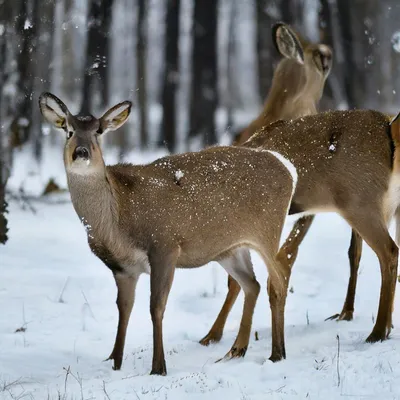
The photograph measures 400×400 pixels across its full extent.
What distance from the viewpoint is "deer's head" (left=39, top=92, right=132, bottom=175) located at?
675 cm

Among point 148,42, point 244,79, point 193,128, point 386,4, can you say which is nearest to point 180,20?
point 148,42

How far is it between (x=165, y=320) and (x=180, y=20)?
9859 mm

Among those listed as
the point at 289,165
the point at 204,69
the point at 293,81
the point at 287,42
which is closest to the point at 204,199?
the point at 289,165

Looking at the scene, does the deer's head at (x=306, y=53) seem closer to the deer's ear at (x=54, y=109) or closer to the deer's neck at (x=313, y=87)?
the deer's neck at (x=313, y=87)

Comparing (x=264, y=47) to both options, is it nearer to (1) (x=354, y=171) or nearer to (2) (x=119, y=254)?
(1) (x=354, y=171)

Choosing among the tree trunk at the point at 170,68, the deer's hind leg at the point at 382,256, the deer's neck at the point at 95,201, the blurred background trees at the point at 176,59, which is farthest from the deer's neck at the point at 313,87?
the tree trunk at the point at 170,68

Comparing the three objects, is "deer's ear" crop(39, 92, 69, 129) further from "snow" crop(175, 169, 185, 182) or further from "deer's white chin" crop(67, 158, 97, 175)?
"snow" crop(175, 169, 185, 182)

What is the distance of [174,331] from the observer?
8.43 metres

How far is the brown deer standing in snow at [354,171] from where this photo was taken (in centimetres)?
750

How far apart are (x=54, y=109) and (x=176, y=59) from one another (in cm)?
1074

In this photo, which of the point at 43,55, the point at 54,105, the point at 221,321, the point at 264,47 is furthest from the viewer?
the point at 264,47

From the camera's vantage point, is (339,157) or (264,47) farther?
(264,47)

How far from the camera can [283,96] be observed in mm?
9719

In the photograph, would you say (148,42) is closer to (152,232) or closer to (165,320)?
(165,320)
